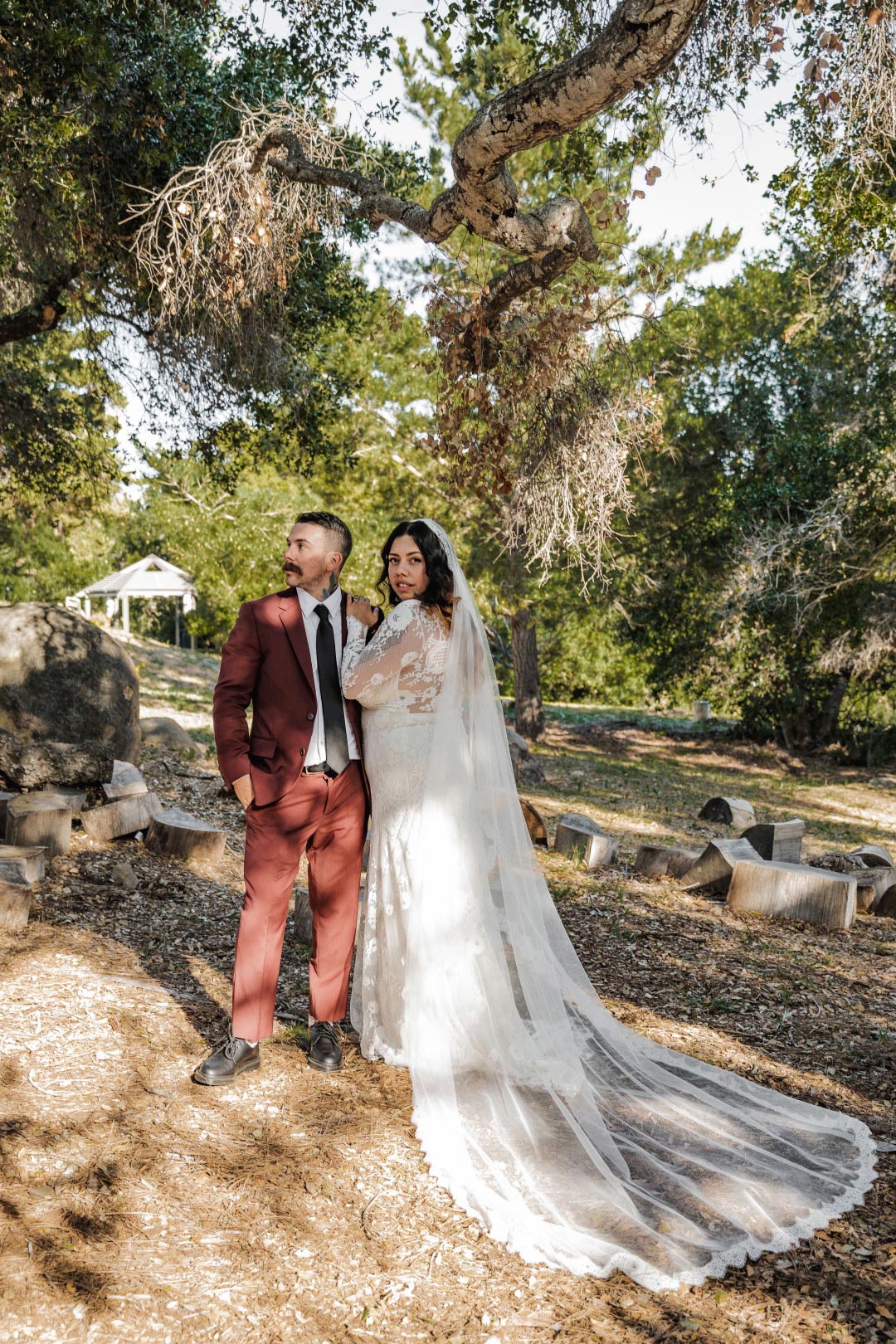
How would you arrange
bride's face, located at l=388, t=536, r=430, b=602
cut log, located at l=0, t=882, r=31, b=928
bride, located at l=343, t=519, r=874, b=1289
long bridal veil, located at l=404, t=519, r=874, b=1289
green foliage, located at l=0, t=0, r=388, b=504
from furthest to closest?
green foliage, located at l=0, t=0, r=388, b=504 < cut log, located at l=0, t=882, r=31, b=928 < bride's face, located at l=388, t=536, r=430, b=602 < bride, located at l=343, t=519, r=874, b=1289 < long bridal veil, located at l=404, t=519, r=874, b=1289

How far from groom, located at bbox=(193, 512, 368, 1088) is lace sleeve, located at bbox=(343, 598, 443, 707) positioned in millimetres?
97

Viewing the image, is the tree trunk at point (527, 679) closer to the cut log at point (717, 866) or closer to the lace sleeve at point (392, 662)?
the cut log at point (717, 866)

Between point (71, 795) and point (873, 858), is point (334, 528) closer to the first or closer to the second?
point (71, 795)

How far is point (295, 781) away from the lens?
12.2 feet

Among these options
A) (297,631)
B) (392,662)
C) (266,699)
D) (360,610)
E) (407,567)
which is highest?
(407,567)

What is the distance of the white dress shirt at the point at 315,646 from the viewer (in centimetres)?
379

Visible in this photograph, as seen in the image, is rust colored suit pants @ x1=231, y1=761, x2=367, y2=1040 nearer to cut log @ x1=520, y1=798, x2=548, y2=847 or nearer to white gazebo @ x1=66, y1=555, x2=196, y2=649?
cut log @ x1=520, y1=798, x2=548, y2=847

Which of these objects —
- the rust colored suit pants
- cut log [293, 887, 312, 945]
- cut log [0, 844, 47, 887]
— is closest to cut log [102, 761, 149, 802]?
cut log [0, 844, 47, 887]

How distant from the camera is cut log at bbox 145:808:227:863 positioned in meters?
6.77

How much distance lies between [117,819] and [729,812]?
640 cm

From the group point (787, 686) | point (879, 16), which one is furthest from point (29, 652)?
point (787, 686)

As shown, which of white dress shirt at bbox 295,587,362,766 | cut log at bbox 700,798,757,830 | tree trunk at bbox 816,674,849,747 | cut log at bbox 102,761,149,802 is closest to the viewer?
white dress shirt at bbox 295,587,362,766

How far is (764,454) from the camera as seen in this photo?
17.0 metres

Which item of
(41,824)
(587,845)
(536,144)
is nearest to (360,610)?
(536,144)
